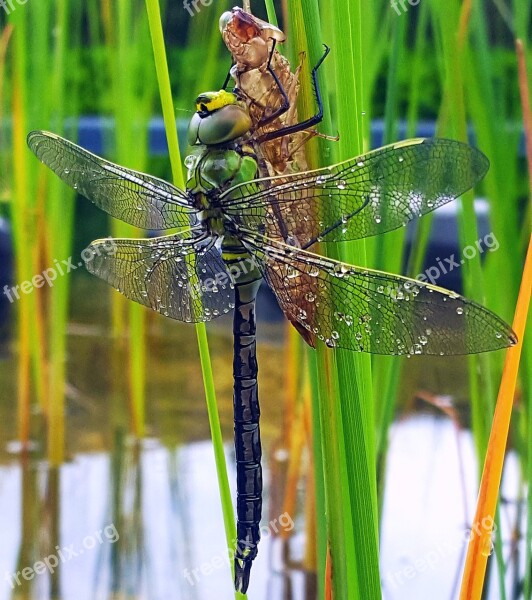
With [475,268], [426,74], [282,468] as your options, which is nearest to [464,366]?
[282,468]

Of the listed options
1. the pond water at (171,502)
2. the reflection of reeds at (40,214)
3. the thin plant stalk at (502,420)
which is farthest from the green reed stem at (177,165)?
the reflection of reeds at (40,214)

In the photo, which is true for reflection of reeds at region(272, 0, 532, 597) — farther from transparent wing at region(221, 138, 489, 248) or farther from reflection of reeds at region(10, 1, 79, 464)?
reflection of reeds at region(10, 1, 79, 464)

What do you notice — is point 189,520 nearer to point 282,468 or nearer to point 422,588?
point 282,468

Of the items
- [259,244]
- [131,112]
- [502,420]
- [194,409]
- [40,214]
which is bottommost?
[502,420]

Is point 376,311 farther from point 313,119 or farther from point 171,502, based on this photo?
point 171,502

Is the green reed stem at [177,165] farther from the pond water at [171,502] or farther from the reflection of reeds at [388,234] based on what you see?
the pond water at [171,502]

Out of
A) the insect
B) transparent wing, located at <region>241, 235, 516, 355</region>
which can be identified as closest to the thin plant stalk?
transparent wing, located at <region>241, 235, 516, 355</region>

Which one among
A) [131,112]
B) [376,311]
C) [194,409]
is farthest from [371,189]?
[194,409]
